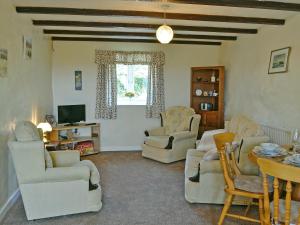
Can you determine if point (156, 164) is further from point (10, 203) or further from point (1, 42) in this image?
point (1, 42)

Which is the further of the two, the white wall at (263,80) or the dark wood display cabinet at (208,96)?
the dark wood display cabinet at (208,96)

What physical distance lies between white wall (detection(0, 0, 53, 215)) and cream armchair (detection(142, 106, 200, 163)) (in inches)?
83.4

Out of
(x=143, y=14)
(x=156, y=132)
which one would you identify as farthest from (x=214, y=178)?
(x=156, y=132)

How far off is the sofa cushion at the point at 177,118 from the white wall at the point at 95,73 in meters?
0.39

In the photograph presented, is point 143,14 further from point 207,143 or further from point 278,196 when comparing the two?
point 278,196

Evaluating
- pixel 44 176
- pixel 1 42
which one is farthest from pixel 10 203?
pixel 1 42

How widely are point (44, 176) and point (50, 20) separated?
2426 millimetres

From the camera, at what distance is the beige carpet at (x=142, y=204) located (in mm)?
3045

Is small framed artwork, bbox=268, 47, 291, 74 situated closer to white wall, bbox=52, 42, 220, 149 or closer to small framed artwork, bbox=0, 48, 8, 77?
white wall, bbox=52, 42, 220, 149

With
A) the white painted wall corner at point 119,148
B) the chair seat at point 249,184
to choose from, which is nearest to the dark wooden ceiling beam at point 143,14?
the chair seat at point 249,184

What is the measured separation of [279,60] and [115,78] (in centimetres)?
327

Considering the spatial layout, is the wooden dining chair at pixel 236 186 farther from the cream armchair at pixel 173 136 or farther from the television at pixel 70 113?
the television at pixel 70 113

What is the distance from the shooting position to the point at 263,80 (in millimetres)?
4617

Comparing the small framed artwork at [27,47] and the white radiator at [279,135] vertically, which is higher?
the small framed artwork at [27,47]
